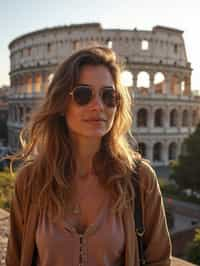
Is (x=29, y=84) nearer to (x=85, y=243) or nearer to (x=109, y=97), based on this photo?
(x=109, y=97)

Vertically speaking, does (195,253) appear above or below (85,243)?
below

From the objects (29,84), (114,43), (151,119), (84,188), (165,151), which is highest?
(114,43)

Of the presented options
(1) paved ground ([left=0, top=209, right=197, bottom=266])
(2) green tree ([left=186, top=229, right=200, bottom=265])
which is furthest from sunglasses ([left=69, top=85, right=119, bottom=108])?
(2) green tree ([left=186, top=229, right=200, bottom=265])

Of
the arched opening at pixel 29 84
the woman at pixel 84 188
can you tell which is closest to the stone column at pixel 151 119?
the arched opening at pixel 29 84

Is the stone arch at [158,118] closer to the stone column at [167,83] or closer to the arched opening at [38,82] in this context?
the stone column at [167,83]

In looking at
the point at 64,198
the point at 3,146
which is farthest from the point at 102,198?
the point at 3,146

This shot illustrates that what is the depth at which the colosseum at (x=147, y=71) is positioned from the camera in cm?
3422

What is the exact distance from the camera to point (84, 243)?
199 centimetres

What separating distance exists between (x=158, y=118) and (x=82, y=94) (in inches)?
1365

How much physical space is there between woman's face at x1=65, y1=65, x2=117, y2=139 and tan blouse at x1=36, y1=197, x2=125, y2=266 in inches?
21.7

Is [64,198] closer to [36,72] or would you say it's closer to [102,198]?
[102,198]

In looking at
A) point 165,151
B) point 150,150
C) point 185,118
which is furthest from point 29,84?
point 185,118

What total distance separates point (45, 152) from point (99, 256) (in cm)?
78

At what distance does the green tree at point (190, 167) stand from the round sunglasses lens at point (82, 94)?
17266 millimetres
